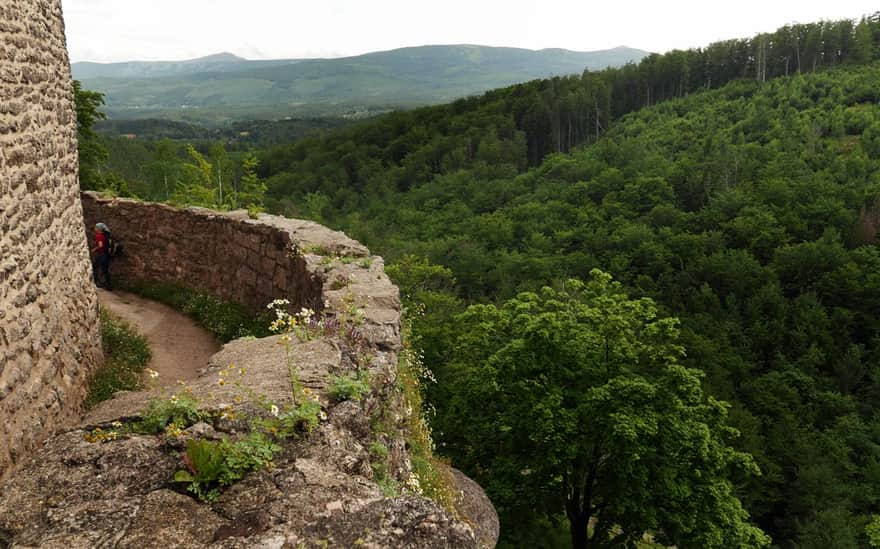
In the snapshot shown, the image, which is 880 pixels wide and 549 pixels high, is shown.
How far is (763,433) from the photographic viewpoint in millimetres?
34344

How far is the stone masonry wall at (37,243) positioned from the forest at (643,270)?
4103mm

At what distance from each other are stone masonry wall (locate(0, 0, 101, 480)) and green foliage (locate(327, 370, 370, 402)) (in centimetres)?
213

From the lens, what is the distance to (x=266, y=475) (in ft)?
11.7

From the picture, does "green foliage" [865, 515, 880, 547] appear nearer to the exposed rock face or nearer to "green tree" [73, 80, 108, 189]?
the exposed rock face

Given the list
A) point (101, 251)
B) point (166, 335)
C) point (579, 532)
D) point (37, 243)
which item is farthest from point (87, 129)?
point (579, 532)

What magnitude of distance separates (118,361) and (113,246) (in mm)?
4559

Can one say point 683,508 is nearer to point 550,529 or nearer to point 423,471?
point 550,529

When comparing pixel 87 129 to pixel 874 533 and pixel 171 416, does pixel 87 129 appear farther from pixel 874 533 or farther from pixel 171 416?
pixel 874 533

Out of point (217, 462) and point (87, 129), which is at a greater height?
point (87, 129)

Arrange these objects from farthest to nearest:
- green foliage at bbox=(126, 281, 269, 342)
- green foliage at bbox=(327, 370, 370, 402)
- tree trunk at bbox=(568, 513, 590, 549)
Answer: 1. tree trunk at bbox=(568, 513, 590, 549)
2. green foliage at bbox=(126, 281, 269, 342)
3. green foliage at bbox=(327, 370, 370, 402)

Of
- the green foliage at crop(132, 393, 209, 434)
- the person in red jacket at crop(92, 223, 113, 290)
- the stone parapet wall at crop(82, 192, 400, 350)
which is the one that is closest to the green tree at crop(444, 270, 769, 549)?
the stone parapet wall at crop(82, 192, 400, 350)

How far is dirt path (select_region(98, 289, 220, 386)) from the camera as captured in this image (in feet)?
26.3

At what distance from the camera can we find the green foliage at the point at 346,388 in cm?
442

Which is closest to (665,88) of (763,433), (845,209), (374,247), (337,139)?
(845,209)
